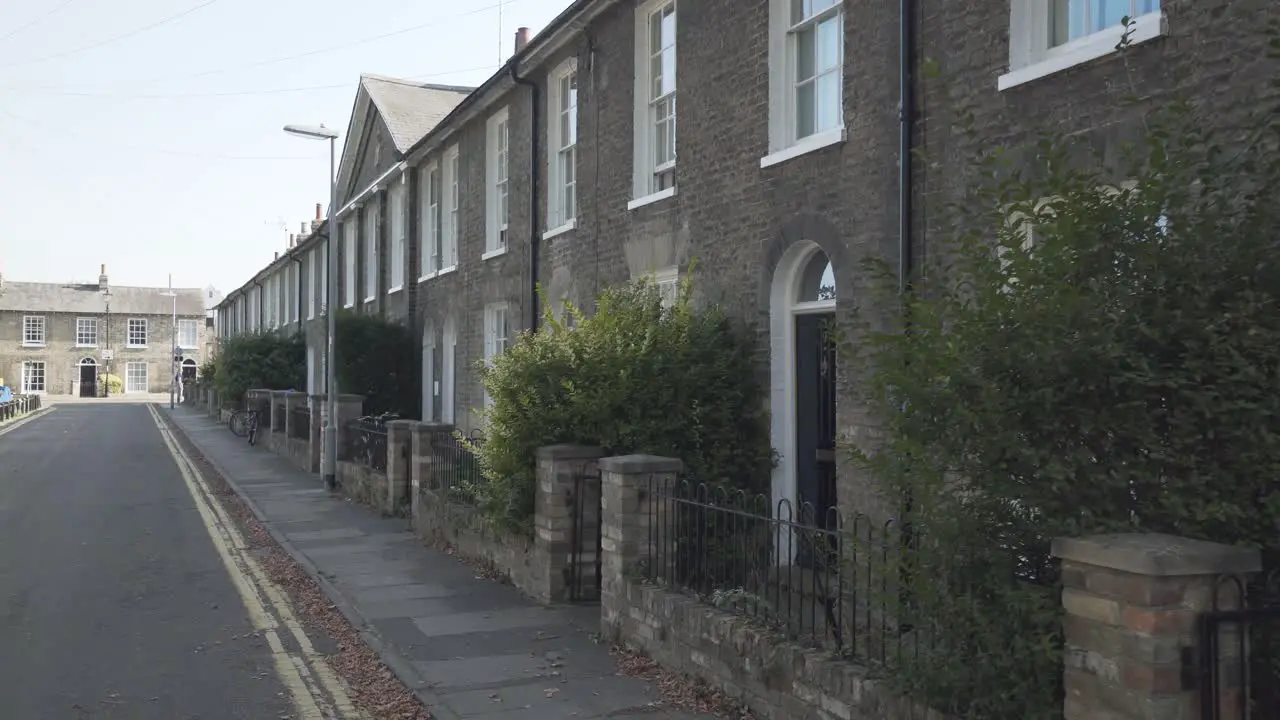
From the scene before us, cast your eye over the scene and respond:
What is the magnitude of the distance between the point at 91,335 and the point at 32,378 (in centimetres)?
532

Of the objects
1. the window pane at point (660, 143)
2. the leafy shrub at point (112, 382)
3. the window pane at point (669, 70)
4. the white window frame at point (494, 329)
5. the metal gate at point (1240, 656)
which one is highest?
the window pane at point (669, 70)

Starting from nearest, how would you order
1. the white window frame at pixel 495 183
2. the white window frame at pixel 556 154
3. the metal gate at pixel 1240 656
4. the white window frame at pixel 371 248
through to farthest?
the metal gate at pixel 1240 656 → the white window frame at pixel 556 154 → the white window frame at pixel 495 183 → the white window frame at pixel 371 248

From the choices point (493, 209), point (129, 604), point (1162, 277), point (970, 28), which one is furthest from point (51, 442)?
point (1162, 277)

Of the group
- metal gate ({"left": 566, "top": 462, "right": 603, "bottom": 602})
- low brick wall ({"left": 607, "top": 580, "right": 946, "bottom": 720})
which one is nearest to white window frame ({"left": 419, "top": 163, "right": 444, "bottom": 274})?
metal gate ({"left": 566, "top": 462, "right": 603, "bottom": 602})

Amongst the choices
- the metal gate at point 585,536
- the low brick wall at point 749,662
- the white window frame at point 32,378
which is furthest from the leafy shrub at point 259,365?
the white window frame at point 32,378

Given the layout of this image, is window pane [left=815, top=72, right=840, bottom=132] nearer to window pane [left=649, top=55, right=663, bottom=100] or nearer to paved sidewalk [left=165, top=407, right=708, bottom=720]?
window pane [left=649, top=55, right=663, bottom=100]

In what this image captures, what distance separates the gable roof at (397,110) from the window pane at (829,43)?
16.3 m

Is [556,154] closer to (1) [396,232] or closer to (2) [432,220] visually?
(2) [432,220]

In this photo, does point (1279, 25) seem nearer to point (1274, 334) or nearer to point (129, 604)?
point (1274, 334)

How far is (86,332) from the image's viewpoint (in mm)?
86812

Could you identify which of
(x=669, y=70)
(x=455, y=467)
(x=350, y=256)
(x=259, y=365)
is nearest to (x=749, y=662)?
(x=455, y=467)

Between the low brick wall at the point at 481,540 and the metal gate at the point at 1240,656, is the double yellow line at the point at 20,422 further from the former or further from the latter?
the metal gate at the point at 1240,656

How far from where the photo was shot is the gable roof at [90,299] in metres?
84.8

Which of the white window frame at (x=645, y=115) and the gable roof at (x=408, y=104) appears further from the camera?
the gable roof at (x=408, y=104)
